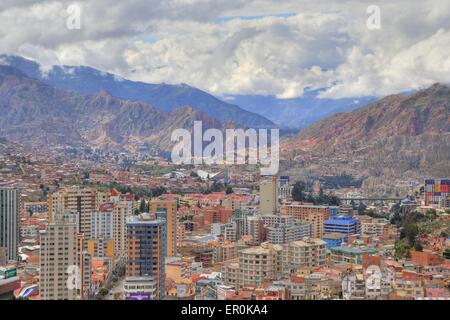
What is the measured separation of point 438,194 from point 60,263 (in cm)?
1055

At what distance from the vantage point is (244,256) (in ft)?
23.9

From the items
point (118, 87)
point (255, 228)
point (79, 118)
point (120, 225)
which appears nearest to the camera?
point (120, 225)

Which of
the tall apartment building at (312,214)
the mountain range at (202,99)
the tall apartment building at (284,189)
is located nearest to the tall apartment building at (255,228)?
the tall apartment building at (312,214)

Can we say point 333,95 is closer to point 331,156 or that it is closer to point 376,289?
point 331,156

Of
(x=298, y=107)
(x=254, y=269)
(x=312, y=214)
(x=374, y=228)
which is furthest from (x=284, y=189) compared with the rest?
(x=254, y=269)

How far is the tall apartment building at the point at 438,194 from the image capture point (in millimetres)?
14060

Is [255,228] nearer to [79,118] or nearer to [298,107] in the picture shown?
[298,107]

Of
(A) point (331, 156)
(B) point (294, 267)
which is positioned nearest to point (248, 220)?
(B) point (294, 267)

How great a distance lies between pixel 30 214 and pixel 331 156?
1205cm

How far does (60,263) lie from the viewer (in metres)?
6.06

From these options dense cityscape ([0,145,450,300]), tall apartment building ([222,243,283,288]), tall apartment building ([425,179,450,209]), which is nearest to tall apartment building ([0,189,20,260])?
dense cityscape ([0,145,450,300])

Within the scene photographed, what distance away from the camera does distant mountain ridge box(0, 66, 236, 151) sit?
2531 cm

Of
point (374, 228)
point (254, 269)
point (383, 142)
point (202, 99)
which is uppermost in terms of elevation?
point (202, 99)

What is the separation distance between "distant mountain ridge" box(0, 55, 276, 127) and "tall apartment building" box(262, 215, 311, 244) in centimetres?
1534
